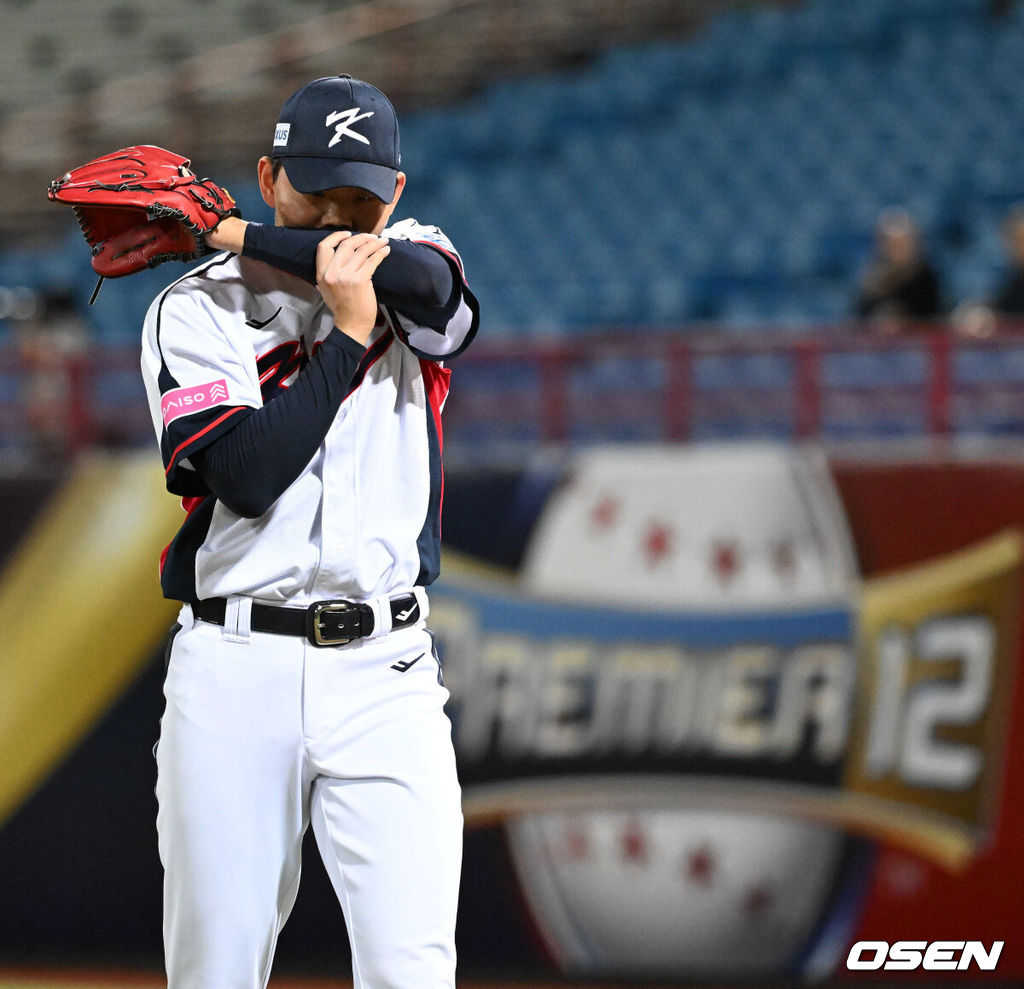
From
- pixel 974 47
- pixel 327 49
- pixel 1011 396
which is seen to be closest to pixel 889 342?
pixel 1011 396

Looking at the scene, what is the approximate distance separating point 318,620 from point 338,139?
2.08 ft

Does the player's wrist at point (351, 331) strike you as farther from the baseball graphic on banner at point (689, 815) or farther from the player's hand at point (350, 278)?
the baseball graphic on banner at point (689, 815)

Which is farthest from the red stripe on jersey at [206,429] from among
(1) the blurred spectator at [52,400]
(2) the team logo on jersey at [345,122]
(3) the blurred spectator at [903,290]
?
(3) the blurred spectator at [903,290]

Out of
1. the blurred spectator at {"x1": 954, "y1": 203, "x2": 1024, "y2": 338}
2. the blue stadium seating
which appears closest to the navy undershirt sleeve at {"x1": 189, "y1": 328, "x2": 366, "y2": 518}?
the blurred spectator at {"x1": 954, "y1": 203, "x2": 1024, "y2": 338}

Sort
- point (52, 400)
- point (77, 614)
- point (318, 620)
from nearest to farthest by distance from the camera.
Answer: point (318, 620) → point (77, 614) → point (52, 400)

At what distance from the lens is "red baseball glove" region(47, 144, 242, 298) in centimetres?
181

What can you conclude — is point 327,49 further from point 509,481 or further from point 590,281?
point 509,481

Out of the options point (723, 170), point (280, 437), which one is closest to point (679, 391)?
point (280, 437)

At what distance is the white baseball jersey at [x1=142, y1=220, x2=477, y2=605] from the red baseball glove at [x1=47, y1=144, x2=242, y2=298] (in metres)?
0.07

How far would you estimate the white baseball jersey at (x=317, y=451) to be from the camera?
6.05 feet

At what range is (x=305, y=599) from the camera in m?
1.87

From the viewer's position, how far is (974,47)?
875 cm

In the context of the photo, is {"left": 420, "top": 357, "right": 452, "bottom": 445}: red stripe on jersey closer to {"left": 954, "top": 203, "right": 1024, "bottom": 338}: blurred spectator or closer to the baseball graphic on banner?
the baseball graphic on banner

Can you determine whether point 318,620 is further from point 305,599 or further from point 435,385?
point 435,385
